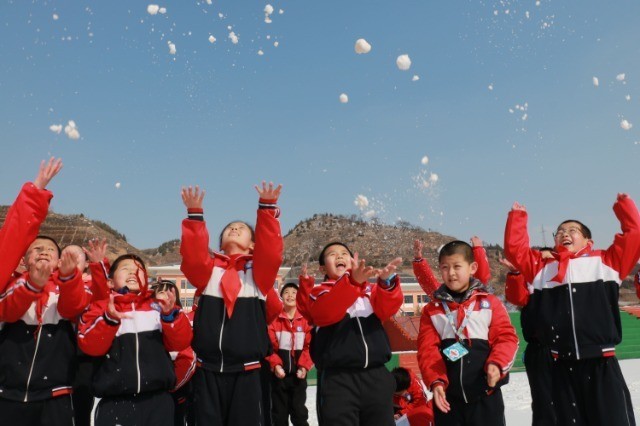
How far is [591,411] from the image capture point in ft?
13.5

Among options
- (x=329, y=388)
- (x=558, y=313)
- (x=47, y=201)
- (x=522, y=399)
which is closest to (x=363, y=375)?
(x=329, y=388)

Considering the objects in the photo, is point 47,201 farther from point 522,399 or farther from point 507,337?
point 522,399

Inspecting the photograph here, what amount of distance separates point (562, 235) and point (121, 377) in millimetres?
3987

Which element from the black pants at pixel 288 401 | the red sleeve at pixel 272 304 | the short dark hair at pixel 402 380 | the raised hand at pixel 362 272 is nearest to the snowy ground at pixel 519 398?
the black pants at pixel 288 401

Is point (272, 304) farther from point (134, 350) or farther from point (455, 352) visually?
point (455, 352)

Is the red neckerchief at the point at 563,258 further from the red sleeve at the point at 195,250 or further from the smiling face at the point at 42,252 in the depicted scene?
the smiling face at the point at 42,252

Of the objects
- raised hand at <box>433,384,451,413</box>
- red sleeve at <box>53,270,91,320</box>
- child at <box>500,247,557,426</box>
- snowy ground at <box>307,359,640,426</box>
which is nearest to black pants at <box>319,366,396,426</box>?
raised hand at <box>433,384,451,413</box>

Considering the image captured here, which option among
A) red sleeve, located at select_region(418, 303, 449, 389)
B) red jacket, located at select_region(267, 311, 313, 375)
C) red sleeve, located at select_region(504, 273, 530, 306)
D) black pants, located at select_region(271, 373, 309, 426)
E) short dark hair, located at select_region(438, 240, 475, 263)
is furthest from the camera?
red jacket, located at select_region(267, 311, 313, 375)

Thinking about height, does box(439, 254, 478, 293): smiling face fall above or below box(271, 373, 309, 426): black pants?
above

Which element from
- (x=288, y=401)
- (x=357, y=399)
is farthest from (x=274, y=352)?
(x=357, y=399)

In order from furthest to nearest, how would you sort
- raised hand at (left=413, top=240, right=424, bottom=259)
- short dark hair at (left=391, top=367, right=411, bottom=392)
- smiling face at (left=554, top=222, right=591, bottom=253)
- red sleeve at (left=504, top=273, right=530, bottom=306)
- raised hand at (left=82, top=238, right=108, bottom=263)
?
raised hand at (left=413, top=240, right=424, bottom=259) < short dark hair at (left=391, top=367, right=411, bottom=392) < red sleeve at (left=504, top=273, right=530, bottom=306) < smiling face at (left=554, top=222, right=591, bottom=253) < raised hand at (left=82, top=238, right=108, bottom=263)

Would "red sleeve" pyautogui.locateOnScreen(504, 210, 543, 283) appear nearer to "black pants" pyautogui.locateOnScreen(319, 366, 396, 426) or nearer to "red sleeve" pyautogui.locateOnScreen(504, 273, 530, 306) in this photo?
"red sleeve" pyautogui.locateOnScreen(504, 273, 530, 306)

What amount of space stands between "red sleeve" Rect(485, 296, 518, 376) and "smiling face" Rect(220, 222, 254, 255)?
2.00 meters

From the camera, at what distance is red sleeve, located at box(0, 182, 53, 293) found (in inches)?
145
